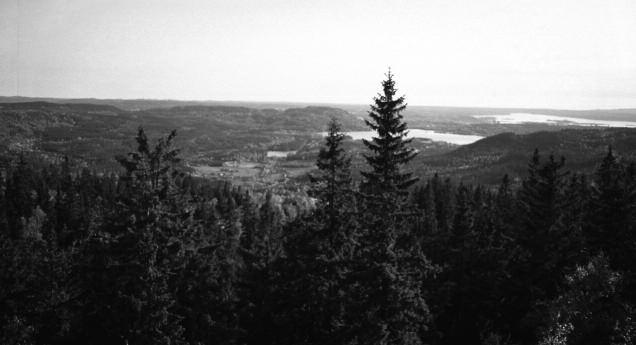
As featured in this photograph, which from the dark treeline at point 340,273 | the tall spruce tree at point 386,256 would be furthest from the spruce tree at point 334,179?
the tall spruce tree at point 386,256

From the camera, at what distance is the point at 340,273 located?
74.2ft

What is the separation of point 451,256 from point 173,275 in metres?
23.3

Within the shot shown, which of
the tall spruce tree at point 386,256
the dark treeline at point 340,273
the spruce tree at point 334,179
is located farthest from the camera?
the spruce tree at point 334,179

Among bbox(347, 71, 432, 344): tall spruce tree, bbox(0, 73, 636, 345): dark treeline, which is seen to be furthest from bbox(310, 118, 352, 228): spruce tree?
bbox(347, 71, 432, 344): tall spruce tree

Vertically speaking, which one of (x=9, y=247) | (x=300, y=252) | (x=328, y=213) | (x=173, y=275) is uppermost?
(x=328, y=213)

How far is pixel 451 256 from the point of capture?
37625 mm

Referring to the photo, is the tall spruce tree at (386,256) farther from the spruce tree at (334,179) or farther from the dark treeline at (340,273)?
the spruce tree at (334,179)

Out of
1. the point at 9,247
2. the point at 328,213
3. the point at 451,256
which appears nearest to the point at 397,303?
the point at 328,213

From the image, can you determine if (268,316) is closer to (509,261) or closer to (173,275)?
(173,275)

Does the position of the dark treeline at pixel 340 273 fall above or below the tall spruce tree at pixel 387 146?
below

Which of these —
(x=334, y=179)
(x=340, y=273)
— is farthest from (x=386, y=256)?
(x=334, y=179)

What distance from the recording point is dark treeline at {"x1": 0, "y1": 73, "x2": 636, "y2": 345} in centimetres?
2045

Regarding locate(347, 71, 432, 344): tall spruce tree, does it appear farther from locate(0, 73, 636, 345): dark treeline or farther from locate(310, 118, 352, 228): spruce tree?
locate(310, 118, 352, 228): spruce tree

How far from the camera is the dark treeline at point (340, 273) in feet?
67.1
